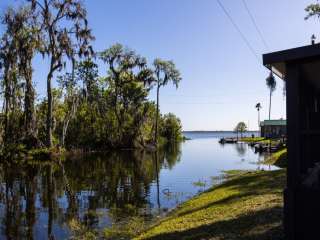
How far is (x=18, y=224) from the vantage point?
1493 cm

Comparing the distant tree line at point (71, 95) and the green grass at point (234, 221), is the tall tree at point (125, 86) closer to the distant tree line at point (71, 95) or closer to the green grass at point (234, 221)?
the distant tree line at point (71, 95)

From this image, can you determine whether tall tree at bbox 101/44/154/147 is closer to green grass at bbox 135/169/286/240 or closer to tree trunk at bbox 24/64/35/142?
tree trunk at bbox 24/64/35/142

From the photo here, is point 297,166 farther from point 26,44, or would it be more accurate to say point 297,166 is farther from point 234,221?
point 26,44

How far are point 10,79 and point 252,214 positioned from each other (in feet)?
136

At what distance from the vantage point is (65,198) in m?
20.5

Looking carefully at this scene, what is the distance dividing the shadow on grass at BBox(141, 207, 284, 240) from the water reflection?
15.9 feet

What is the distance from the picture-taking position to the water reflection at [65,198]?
48.8 feet

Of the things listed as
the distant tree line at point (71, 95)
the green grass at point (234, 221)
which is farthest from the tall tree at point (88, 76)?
the green grass at point (234, 221)

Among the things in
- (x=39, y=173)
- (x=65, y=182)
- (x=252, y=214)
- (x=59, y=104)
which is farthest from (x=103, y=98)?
(x=252, y=214)

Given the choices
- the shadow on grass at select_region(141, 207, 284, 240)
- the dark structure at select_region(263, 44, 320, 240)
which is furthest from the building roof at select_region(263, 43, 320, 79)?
the shadow on grass at select_region(141, 207, 284, 240)

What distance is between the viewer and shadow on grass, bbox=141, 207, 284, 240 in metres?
9.48

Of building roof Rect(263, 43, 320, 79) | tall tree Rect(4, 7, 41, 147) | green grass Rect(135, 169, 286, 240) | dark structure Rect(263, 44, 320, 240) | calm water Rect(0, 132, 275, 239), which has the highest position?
tall tree Rect(4, 7, 41, 147)

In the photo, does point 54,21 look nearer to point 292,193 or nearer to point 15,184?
point 15,184

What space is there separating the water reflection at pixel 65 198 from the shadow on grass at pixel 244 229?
15.9 feet
